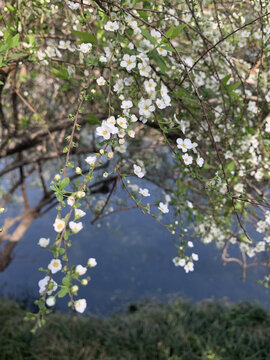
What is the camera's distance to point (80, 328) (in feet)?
14.3

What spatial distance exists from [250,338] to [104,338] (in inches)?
72.9

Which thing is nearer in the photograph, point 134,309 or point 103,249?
point 134,309

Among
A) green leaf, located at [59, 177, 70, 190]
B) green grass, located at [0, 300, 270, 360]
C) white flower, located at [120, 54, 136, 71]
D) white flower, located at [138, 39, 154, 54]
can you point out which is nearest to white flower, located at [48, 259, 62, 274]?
green leaf, located at [59, 177, 70, 190]

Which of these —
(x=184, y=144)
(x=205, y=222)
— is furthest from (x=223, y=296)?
(x=184, y=144)

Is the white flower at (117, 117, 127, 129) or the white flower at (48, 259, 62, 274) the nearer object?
the white flower at (48, 259, 62, 274)

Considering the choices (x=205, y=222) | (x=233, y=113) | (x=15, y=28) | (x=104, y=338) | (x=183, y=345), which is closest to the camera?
(x=15, y=28)

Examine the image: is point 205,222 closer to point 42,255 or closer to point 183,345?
point 183,345

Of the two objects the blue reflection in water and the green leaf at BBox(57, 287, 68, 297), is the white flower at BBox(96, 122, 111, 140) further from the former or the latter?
the blue reflection in water

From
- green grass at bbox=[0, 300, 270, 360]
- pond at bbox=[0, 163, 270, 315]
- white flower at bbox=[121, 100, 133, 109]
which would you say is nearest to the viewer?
white flower at bbox=[121, 100, 133, 109]

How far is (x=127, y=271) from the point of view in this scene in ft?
24.7

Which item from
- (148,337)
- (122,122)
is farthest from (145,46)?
(148,337)

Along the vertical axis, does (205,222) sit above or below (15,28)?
below

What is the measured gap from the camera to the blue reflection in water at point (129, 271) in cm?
688

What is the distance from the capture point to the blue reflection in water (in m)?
6.88
